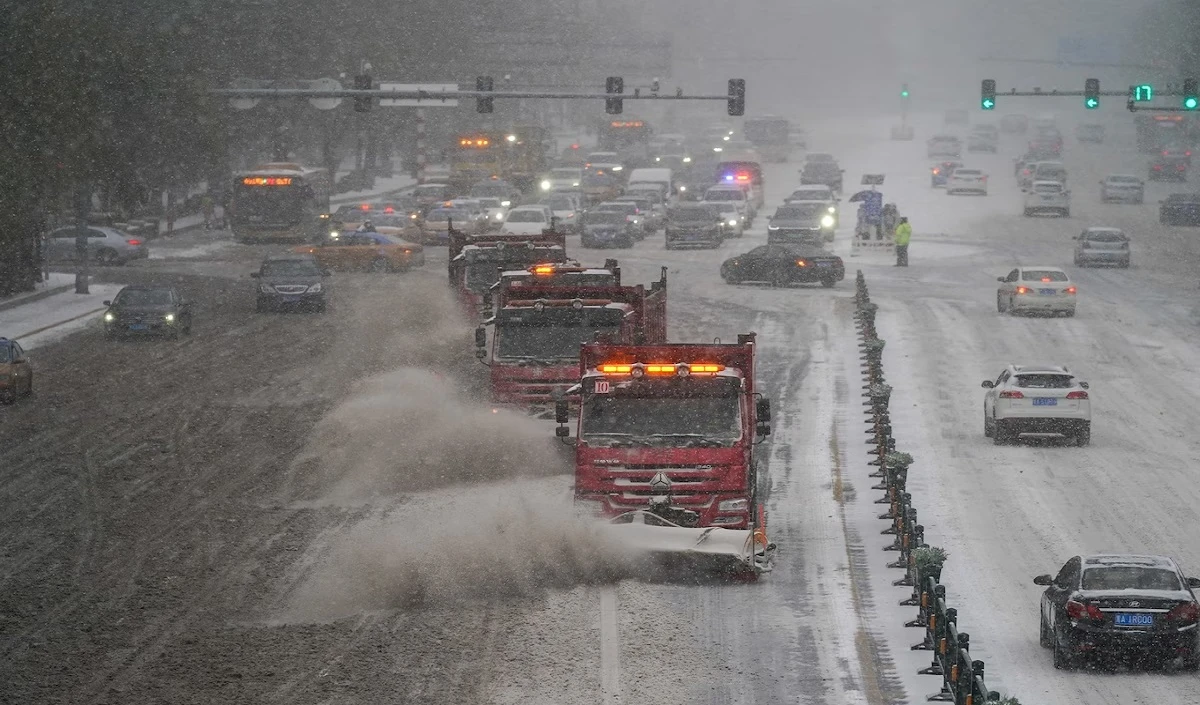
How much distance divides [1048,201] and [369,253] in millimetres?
33727

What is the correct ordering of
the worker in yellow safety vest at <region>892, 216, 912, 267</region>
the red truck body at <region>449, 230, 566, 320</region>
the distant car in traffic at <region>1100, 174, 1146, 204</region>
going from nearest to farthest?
the red truck body at <region>449, 230, 566, 320</region>
the worker in yellow safety vest at <region>892, 216, 912, 267</region>
the distant car in traffic at <region>1100, 174, 1146, 204</region>

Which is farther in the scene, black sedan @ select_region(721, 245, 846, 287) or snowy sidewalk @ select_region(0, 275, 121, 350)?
black sedan @ select_region(721, 245, 846, 287)

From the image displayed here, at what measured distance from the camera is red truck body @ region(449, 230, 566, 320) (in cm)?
3681

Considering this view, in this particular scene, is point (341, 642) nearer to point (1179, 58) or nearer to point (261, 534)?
point (261, 534)

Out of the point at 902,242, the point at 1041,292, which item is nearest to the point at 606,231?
the point at 902,242

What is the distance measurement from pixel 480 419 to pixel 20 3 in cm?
2136

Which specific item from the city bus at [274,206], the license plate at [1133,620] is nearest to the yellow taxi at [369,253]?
the city bus at [274,206]

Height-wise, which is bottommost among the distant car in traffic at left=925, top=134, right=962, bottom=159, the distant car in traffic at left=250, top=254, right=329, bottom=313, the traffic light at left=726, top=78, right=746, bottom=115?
the distant car in traffic at left=250, top=254, right=329, bottom=313

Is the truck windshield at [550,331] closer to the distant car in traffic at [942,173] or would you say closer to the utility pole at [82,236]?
the utility pole at [82,236]

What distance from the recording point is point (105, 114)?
5091cm

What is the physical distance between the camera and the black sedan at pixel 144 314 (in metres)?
41.8

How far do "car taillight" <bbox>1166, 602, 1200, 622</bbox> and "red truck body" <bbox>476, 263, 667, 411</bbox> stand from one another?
12.1 m

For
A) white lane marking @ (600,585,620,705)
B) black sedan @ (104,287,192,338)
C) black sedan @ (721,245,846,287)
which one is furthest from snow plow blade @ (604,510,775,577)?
black sedan @ (721,245,846,287)

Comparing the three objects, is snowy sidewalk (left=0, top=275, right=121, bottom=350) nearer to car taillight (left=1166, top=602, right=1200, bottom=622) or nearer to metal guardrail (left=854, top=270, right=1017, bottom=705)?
metal guardrail (left=854, top=270, right=1017, bottom=705)
